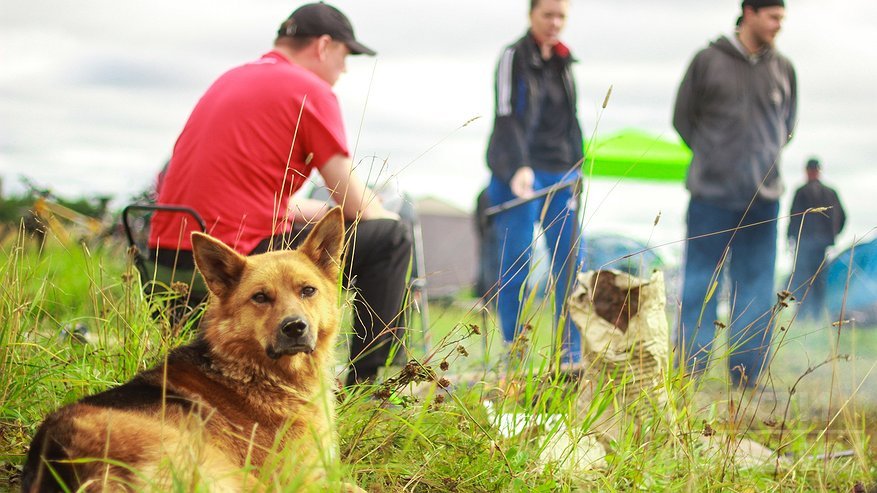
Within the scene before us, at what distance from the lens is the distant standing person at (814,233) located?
724cm

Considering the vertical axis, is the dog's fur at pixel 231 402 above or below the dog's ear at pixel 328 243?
below

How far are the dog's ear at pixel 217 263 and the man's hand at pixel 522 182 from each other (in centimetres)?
312

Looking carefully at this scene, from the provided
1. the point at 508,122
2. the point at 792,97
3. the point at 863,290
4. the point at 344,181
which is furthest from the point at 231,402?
the point at 863,290

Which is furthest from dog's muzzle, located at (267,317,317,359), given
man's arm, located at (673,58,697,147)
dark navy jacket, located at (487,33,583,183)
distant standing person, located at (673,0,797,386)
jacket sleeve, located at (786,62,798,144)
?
jacket sleeve, located at (786,62,798,144)

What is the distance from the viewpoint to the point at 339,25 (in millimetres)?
4215

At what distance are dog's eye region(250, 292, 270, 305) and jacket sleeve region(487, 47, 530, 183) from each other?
10.8 feet

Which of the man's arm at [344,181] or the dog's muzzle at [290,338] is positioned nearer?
the dog's muzzle at [290,338]

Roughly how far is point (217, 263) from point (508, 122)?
139 inches

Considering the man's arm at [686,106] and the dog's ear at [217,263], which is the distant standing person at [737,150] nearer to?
the man's arm at [686,106]

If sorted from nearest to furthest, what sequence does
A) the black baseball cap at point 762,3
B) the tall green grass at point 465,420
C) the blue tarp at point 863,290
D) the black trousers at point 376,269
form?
the tall green grass at point 465,420 → the black trousers at point 376,269 → the black baseball cap at point 762,3 → the blue tarp at point 863,290

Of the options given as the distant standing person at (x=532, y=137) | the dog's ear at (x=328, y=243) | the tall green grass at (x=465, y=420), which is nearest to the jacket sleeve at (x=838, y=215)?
Result: the distant standing person at (x=532, y=137)

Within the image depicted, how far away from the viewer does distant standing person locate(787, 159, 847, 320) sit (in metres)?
7.24

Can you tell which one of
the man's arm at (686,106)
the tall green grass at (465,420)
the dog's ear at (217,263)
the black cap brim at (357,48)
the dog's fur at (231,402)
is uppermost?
the black cap brim at (357,48)

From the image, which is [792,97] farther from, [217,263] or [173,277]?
[217,263]
